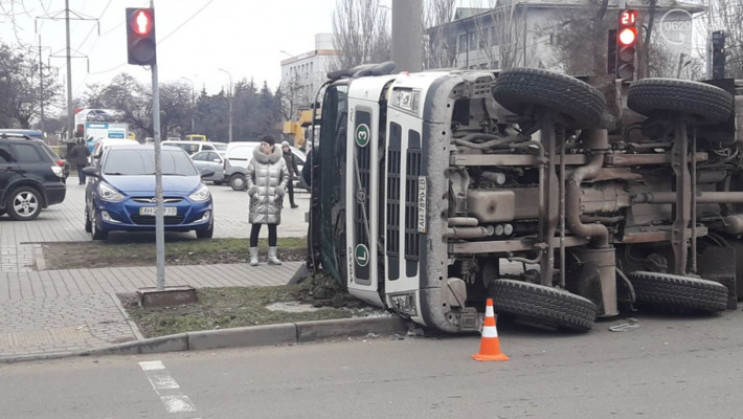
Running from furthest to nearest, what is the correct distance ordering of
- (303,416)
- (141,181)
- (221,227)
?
1. (221,227)
2. (141,181)
3. (303,416)

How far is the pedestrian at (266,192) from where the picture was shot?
41.8 ft

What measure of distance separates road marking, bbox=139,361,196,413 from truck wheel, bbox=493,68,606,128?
392 cm

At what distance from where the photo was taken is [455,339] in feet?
28.1

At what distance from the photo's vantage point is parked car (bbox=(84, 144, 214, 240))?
14578mm

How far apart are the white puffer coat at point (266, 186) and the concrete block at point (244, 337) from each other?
4333 mm

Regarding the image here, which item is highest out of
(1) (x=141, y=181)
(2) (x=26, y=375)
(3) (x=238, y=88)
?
(3) (x=238, y=88)

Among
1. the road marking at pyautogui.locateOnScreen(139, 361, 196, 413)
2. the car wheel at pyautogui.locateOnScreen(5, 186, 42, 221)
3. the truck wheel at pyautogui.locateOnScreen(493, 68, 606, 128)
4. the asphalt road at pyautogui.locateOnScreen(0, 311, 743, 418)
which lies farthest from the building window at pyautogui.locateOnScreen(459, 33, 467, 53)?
the road marking at pyautogui.locateOnScreen(139, 361, 196, 413)

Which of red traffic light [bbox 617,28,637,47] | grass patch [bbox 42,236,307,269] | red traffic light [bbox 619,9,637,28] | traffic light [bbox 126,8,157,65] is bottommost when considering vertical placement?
grass patch [bbox 42,236,307,269]

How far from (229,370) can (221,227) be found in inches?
438

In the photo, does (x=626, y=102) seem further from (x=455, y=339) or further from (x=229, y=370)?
(x=229, y=370)

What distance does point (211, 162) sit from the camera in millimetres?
38531

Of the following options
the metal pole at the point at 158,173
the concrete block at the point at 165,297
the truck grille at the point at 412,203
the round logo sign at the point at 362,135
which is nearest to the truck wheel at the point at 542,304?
the truck grille at the point at 412,203

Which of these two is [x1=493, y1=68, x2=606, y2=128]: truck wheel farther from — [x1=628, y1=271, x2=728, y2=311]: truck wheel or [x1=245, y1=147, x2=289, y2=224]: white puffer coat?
[x1=245, y1=147, x2=289, y2=224]: white puffer coat

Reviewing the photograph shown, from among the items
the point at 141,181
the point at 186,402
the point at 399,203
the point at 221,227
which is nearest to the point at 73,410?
the point at 186,402
